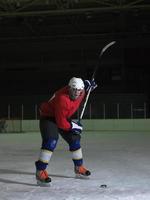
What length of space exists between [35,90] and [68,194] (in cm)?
1725

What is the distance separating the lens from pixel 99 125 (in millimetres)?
17641

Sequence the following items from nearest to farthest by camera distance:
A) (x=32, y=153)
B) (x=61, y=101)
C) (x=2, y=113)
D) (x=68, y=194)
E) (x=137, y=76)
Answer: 1. (x=68, y=194)
2. (x=61, y=101)
3. (x=32, y=153)
4. (x=2, y=113)
5. (x=137, y=76)

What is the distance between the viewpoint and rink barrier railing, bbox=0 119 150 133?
17.3 m

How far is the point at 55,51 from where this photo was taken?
21.8 m

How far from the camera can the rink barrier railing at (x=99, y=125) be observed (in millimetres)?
17266

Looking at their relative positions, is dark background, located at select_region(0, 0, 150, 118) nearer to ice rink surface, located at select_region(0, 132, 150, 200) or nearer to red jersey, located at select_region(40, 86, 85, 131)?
ice rink surface, located at select_region(0, 132, 150, 200)

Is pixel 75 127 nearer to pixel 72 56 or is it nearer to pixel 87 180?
pixel 87 180

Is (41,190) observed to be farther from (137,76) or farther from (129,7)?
(137,76)

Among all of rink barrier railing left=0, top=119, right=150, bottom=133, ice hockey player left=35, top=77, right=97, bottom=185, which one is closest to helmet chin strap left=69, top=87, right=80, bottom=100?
ice hockey player left=35, top=77, right=97, bottom=185

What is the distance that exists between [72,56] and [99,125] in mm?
4985

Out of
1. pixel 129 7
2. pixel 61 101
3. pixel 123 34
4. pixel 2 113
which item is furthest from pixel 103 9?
pixel 61 101

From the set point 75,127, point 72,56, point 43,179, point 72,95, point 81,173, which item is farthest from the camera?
point 72,56

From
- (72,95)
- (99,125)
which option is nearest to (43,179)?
(72,95)

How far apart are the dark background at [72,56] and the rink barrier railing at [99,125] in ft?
6.99
